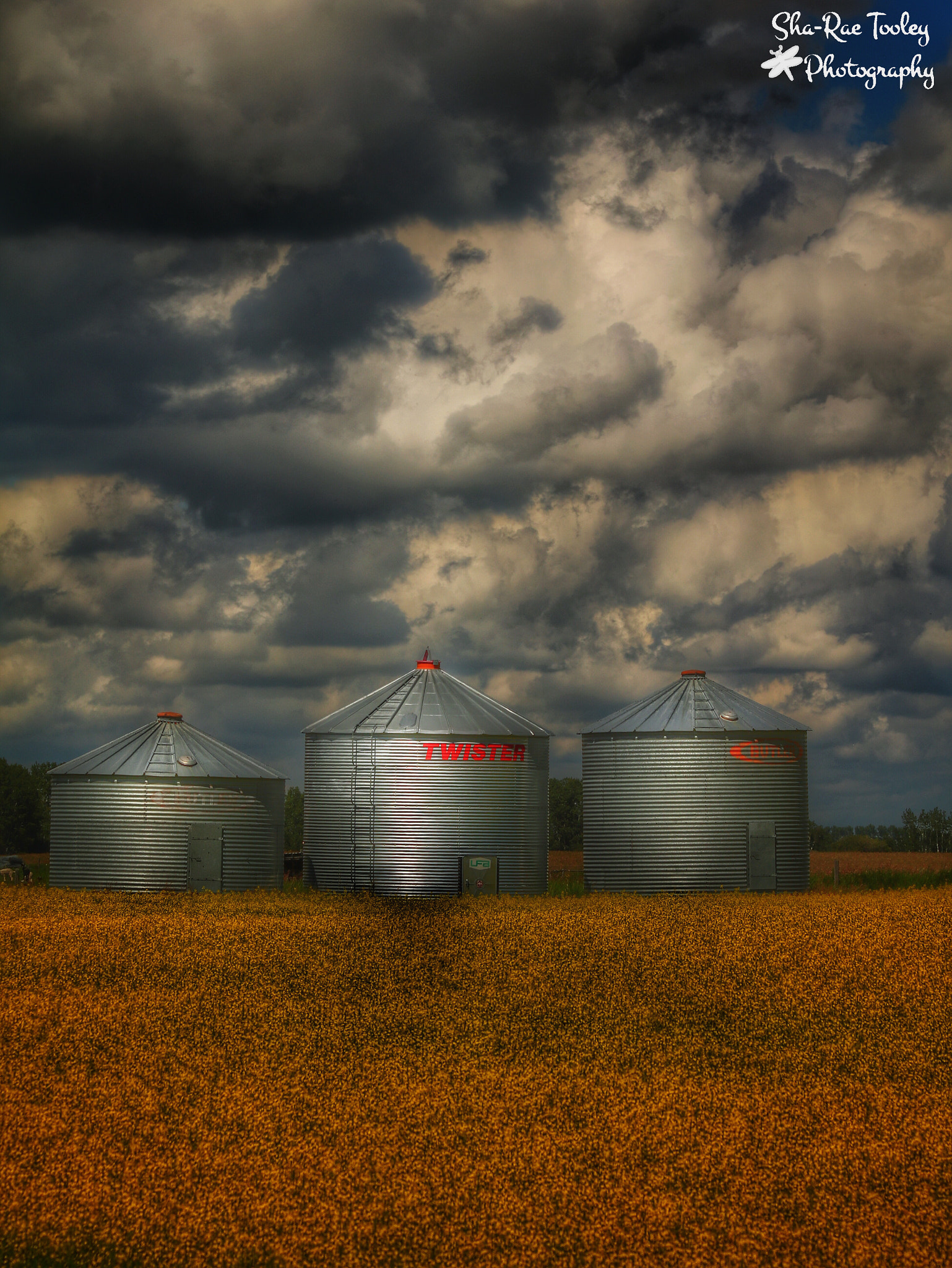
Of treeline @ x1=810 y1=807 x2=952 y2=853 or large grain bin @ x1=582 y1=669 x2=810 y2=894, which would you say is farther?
treeline @ x1=810 y1=807 x2=952 y2=853

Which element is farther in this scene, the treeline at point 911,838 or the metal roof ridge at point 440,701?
the treeline at point 911,838

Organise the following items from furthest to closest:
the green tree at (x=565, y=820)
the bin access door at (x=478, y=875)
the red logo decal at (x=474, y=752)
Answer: the green tree at (x=565, y=820)
the red logo decal at (x=474, y=752)
the bin access door at (x=478, y=875)

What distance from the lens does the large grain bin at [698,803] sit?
28859 mm

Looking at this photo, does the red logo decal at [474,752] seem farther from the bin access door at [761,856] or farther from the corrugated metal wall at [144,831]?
the bin access door at [761,856]

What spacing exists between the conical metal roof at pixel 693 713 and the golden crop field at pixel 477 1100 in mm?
10371

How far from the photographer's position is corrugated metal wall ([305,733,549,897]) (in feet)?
92.3

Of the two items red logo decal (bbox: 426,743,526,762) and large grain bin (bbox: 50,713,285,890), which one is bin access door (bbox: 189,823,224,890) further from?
red logo decal (bbox: 426,743,526,762)

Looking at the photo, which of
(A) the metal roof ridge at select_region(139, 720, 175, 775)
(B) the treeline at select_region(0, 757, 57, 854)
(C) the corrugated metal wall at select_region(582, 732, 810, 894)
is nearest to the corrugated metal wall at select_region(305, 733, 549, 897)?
(C) the corrugated metal wall at select_region(582, 732, 810, 894)

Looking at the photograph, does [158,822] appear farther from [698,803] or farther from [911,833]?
[911,833]

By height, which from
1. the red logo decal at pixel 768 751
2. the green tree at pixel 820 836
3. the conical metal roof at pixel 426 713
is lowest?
the green tree at pixel 820 836

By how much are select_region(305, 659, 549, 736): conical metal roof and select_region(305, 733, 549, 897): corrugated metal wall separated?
0.33m

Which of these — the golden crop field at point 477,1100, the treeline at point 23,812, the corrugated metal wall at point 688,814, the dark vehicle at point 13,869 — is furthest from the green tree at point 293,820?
the golden crop field at point 477,1100

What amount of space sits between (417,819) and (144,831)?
8.45m

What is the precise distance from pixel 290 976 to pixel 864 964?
9.99 m
